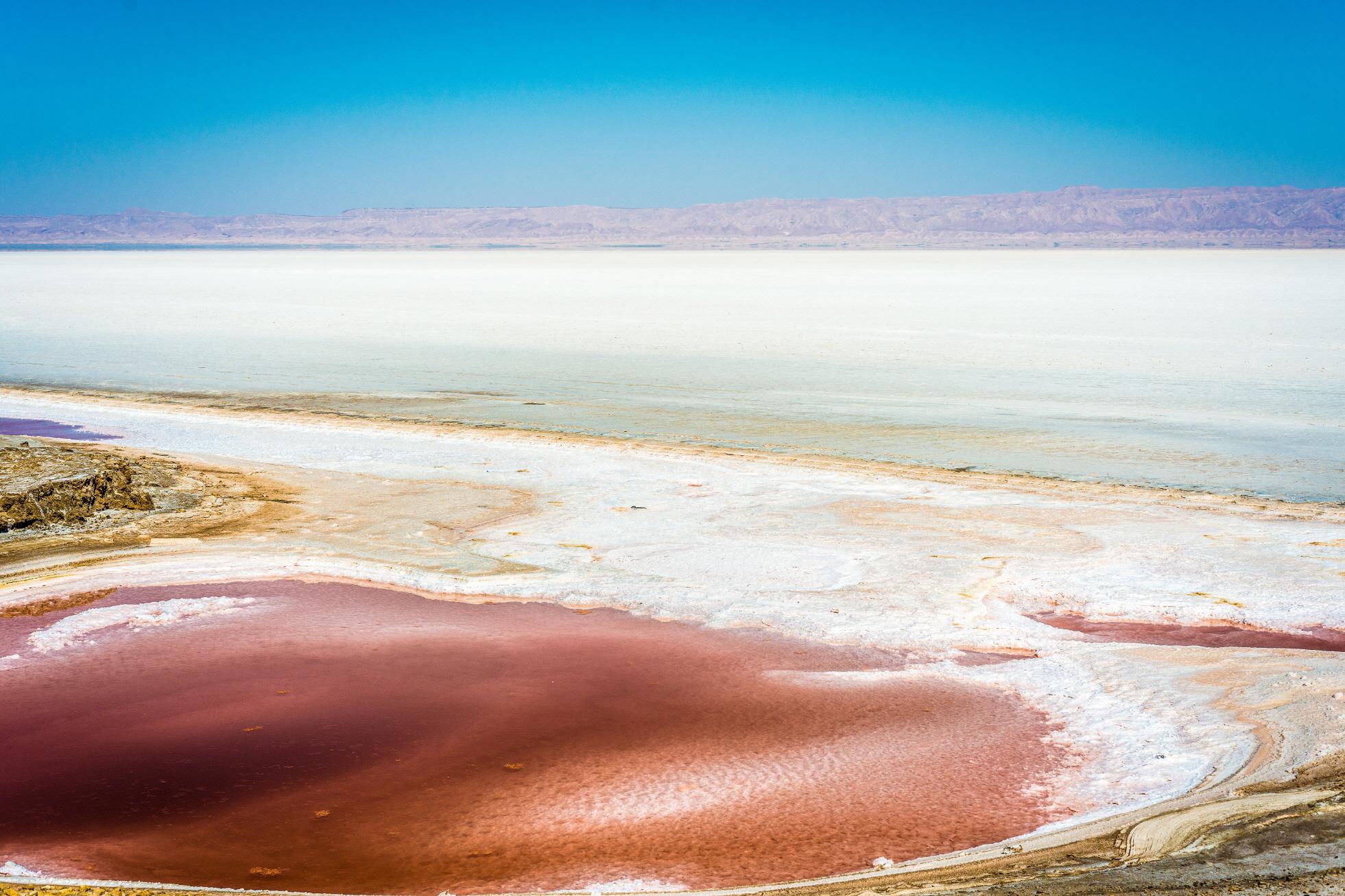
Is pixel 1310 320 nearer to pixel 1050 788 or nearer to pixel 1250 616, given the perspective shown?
pixel 1250 616

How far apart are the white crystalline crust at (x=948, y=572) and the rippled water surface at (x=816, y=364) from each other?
161 cm

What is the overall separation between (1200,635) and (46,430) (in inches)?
439

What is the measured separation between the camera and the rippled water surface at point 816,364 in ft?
38.4

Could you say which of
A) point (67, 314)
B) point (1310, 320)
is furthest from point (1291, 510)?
point (67, 314)

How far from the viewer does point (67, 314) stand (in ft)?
95.0

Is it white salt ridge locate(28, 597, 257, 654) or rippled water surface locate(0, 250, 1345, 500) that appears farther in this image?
rippled water surface locate(0, 250, 1345, 500)

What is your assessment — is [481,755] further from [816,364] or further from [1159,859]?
[816,364]

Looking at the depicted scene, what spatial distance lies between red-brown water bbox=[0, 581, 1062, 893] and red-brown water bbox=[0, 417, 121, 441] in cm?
613

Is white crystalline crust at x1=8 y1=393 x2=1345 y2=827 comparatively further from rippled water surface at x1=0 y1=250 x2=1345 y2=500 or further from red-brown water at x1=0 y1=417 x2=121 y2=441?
red-brown water at x1=0 y1=417 x2=121 y2=441

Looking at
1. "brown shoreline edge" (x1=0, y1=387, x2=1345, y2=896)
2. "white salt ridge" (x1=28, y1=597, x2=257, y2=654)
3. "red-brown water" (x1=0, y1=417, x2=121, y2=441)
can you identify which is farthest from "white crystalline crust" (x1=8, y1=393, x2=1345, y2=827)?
"red-brown water" (x1=0, y1=417, x2=121, y2=441)

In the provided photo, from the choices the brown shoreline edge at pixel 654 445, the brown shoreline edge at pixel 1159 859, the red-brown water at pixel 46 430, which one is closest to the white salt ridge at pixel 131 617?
the brown shoreline edge at pixel 1159 859

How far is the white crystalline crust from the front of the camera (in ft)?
16.9

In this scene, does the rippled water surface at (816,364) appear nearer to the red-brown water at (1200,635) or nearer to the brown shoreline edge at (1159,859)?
the red-brown water at (1200,635)

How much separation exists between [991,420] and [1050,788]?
28.8 ft
